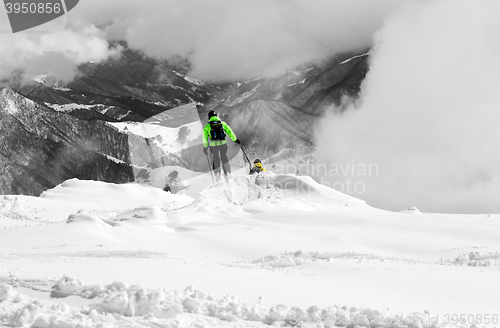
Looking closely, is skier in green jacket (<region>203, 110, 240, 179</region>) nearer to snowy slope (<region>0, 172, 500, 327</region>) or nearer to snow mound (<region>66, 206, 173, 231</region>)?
snowy slope (<region>0, 172, 500, 327</region>)

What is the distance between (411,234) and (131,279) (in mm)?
9388

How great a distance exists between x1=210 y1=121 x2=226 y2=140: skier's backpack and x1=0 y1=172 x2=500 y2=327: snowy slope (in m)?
3.31

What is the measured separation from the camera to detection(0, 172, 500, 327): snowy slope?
6414 millimetres

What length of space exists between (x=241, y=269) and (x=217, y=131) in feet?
38.3

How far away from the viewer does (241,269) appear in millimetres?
9102

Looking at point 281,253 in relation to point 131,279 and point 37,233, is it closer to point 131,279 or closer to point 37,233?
point 131,279

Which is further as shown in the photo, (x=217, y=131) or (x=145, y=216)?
(x=217, y=131)

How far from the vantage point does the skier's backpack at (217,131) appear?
65.1 feet

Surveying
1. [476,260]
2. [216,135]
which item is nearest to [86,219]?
[216,135]

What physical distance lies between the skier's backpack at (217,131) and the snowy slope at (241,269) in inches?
130

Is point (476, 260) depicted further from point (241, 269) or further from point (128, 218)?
point (128, 218)

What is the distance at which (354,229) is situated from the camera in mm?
14766

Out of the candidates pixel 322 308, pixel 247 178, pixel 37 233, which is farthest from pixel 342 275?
pixel 247 178

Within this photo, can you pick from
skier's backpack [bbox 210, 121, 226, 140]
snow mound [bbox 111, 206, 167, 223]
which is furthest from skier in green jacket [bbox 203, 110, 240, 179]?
snow mound [bbox 111, 206, 167, 223]
